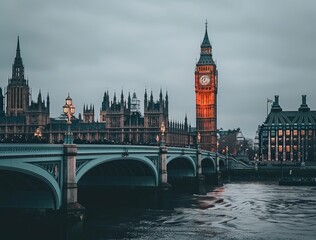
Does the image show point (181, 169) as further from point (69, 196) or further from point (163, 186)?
point (69, 196)

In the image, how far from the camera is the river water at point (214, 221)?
4201 centimetres

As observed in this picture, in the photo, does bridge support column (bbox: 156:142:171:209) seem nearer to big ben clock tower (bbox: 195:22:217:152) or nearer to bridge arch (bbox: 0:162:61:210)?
bridge arch (bbox: 0:162:61:210)

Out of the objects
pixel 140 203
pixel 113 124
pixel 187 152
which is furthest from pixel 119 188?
pixel 113 124

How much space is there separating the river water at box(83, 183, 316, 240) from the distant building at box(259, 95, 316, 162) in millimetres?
102677

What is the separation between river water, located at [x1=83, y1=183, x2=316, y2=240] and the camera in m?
42.0

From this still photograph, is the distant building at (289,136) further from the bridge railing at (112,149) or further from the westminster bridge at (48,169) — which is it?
the westminster bridge at (48,169)

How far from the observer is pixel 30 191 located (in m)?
34.9

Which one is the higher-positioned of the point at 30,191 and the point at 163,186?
the point at 30,191

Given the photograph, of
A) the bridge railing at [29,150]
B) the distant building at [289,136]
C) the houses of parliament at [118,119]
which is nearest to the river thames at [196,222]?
the bridge railing at [29,150]

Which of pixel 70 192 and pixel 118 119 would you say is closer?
pixel 70 192

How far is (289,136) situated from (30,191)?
144631 mm

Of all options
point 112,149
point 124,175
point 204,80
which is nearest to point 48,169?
point 112,149

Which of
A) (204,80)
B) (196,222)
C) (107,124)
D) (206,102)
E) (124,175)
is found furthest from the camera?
(204,80)

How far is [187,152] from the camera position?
243ft
